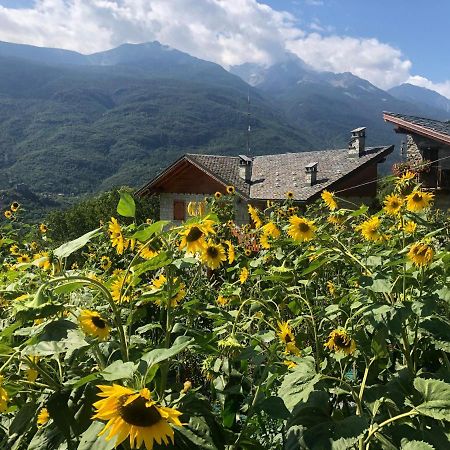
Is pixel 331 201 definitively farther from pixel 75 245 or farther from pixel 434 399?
pixel 75 245

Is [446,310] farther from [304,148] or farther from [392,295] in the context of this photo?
[304,148]

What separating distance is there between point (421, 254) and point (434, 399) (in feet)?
1.57

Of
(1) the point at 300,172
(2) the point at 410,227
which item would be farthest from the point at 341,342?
(1) the point at 300,172

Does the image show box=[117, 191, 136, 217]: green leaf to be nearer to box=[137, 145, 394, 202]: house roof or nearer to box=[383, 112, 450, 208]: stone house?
box=[383, 112, 450, 208]: stone house

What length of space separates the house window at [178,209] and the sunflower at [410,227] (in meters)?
19.0

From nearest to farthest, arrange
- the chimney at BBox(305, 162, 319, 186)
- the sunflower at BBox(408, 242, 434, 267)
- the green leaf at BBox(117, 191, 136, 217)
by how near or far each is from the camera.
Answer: the green leaf at BBox(117, 191, 136, 217) < the sunflower at BBox(408, 242, 434, 267) < the chimney at BBox(305, 162, 319, 186)

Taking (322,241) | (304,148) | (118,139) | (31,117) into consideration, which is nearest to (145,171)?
(118,139)

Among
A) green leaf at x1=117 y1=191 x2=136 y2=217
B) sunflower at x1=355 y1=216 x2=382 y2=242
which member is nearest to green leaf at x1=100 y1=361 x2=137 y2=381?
green leaf at x1=117 y1=191 x2=136 y2=217

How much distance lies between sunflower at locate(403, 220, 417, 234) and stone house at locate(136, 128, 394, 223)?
15.4 meters

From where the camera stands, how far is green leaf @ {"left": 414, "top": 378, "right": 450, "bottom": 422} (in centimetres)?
128

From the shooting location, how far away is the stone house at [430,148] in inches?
638

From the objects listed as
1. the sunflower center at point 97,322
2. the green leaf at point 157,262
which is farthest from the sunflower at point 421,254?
the sunflower center at point 97,322

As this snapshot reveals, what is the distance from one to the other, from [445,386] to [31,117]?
14382cm

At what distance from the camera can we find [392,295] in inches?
68.5
